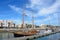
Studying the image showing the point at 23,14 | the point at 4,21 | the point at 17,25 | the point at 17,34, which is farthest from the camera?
the point at 4,21

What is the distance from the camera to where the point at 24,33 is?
41.3 metres

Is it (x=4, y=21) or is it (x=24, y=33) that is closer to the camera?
(x=24, y=33)

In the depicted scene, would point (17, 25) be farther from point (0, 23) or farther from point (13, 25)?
point (0, 23)

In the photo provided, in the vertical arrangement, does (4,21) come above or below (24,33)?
above

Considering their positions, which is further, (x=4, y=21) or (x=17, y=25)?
(x=4, y=21)

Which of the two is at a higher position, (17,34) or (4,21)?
(4,21)

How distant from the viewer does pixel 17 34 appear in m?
41.1

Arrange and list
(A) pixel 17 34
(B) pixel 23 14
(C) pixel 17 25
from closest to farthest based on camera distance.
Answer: (A) pixel 17 34, (B) pixel 23 14, (C) pixel 17 25

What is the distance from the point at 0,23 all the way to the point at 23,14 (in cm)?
4741

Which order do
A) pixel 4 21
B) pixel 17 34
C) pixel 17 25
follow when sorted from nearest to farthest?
pixel 17 34 < pixel 17 25 < pixel 4 21

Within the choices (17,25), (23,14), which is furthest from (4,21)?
(23,14)

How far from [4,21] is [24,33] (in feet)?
182

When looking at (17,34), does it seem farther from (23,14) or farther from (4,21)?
(4,21)

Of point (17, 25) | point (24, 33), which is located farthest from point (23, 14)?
point (17, 25)
